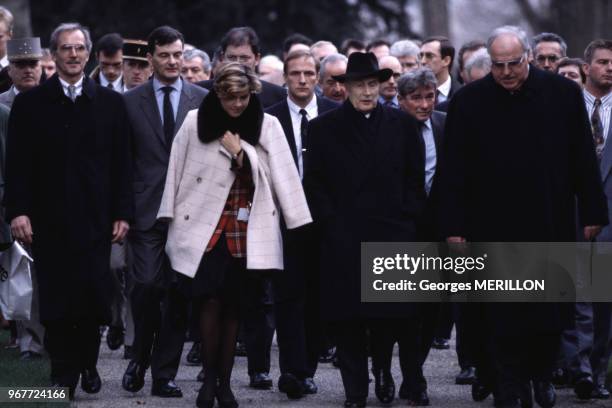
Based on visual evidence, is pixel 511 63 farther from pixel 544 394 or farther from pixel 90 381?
pixel 90 381

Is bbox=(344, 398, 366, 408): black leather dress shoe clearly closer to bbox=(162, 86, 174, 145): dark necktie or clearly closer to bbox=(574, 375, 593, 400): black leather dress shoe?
bbox=(574, 375, 593, 400): black leather dress shoe

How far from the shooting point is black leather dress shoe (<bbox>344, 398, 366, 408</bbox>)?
11016 mm

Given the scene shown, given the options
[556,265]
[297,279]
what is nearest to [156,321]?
[297,279]

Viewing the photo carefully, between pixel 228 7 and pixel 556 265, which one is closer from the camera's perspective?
pixel 556 265

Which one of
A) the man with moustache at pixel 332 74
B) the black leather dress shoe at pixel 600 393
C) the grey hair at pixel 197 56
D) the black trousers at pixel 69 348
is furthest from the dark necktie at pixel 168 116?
the grey hair at pixel 197 56

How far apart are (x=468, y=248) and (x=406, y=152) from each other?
2.52 ft

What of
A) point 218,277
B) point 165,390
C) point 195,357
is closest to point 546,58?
point 195,357

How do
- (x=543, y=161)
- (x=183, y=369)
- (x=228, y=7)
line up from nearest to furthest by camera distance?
(x=543, y=161)
(x=183, y=369)
(x=228, y=7)

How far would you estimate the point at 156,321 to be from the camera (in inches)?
457

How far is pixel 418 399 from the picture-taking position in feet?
36.6

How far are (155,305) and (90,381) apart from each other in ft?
2.17

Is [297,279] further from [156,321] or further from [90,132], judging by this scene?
[90,132]

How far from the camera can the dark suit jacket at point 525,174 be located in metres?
10.8

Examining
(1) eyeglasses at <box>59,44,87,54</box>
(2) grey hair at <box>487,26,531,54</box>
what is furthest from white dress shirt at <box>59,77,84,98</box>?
(2) grey hair at <box>487,26,531,54</box>
